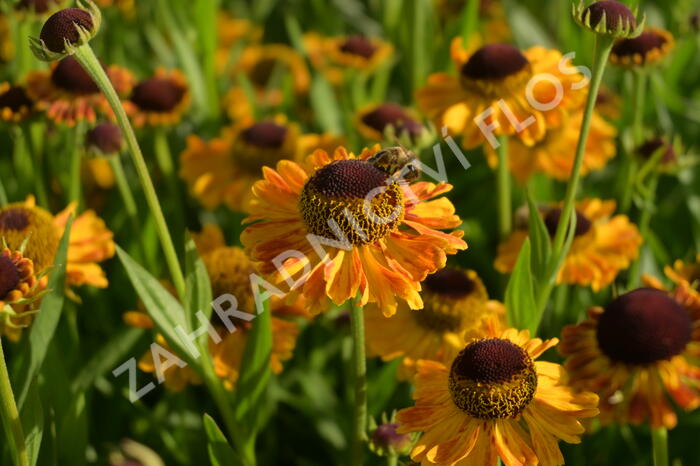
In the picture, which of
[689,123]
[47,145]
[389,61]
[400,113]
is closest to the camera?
[400,113]

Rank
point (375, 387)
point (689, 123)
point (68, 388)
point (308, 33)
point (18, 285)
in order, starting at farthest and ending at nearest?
point (308, 33), point (689, 123), point (375, 387), point (68, 388), point (18, 285)

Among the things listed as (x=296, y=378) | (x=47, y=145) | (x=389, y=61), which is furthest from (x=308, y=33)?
(x=296, y=378)

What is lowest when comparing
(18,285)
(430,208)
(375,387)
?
(375,387)

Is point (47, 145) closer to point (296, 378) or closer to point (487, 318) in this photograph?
point (296, 378)

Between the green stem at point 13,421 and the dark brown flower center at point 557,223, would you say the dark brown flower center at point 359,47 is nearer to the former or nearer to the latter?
the dark brown flower center at point 557,223

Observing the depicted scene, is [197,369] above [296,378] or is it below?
above

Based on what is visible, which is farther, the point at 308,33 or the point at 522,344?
the point at 308,33

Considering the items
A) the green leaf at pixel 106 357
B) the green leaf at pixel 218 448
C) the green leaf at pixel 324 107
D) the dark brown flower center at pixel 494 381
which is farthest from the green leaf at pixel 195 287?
the green leaf at pixel 324 107
